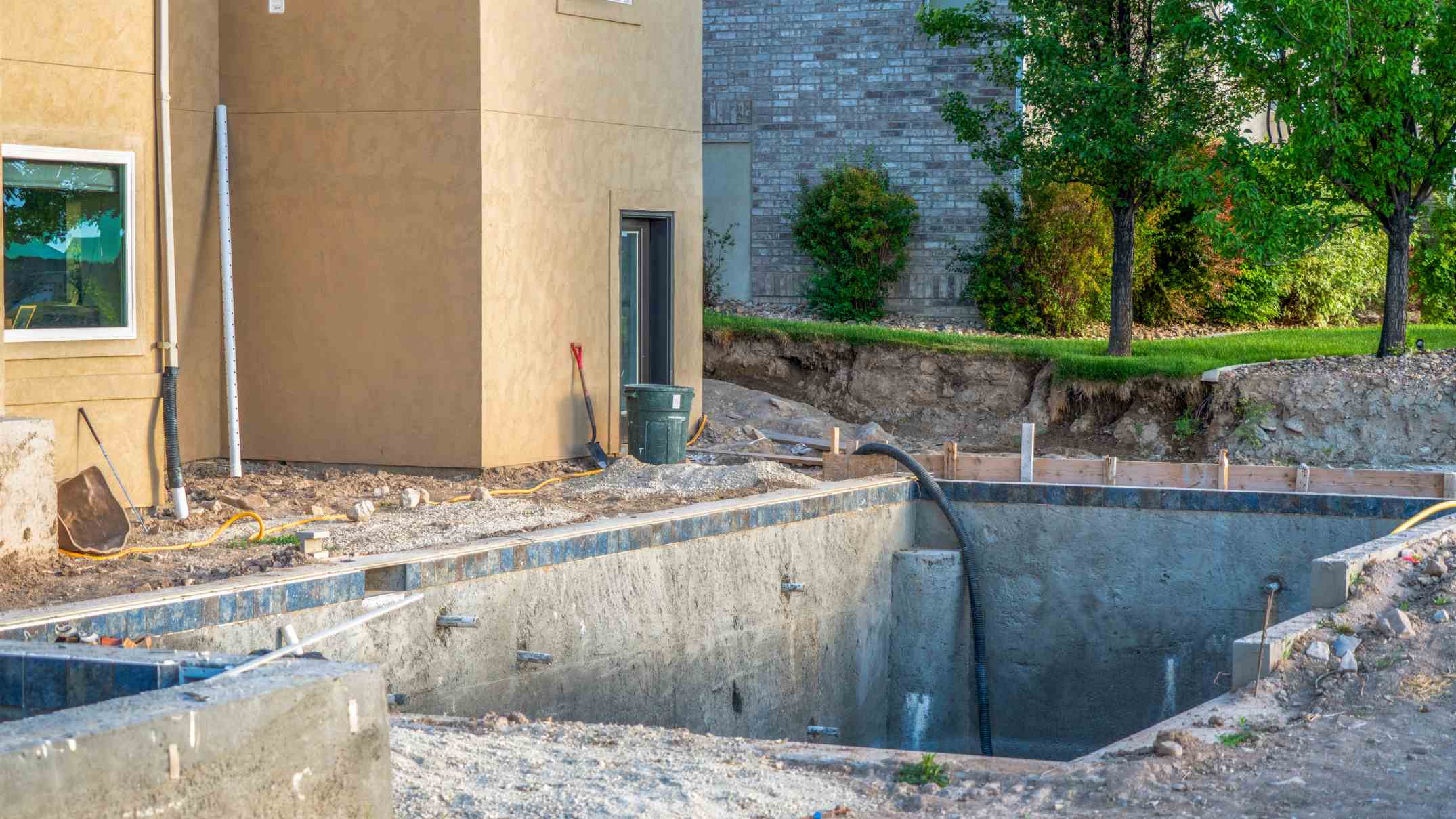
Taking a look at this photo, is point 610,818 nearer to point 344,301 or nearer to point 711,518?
point 711,518

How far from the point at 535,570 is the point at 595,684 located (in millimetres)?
1021

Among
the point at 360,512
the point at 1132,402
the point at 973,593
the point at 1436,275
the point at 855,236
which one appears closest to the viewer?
the point at 360,512

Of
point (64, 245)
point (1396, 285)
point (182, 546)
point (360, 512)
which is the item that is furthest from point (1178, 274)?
point (182, 546)

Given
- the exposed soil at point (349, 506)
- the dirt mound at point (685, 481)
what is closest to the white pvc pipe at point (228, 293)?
the exposed soil at point (349, 506)

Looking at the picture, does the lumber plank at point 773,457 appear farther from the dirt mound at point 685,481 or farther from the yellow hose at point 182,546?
the yellow hose at point 182,546

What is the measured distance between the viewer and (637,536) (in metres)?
10.4

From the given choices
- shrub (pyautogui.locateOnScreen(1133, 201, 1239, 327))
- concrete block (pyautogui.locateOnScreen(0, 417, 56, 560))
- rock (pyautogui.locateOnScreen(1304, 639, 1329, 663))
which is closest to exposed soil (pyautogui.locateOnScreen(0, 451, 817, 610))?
concrete block (pyautogui.locateOnScreen(0, 417, 56, 560))

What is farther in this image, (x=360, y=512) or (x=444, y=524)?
(x=360, y=512)

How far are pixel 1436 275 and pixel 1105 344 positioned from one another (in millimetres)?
8335

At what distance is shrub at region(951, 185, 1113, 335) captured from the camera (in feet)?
80.8

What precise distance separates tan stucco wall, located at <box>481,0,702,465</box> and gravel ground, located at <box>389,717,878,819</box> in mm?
7410

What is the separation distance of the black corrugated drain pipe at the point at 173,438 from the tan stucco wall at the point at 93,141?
12cm

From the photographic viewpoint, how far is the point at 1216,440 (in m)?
18.6

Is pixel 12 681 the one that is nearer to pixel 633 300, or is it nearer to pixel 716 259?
pixel 633 300
